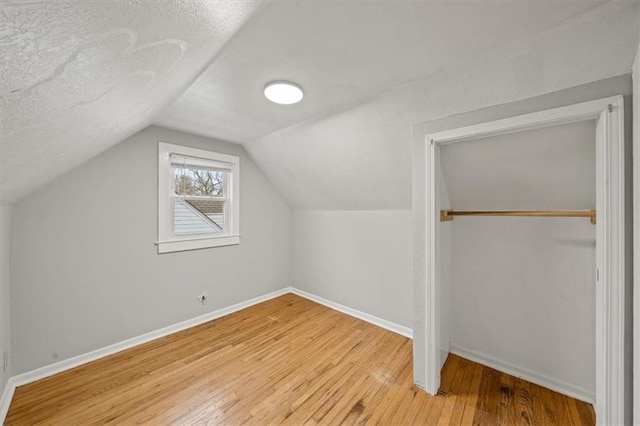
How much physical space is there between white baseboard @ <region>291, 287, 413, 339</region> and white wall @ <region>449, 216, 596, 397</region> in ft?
1.57

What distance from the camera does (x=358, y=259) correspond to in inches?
122

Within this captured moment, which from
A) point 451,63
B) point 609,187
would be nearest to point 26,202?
point 451,63

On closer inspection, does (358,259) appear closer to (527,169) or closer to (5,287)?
(527,169)

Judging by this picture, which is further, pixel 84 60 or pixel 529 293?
pixel 529 293

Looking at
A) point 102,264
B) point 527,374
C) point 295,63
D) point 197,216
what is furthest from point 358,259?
point 102,264

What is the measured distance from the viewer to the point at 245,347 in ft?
7.92

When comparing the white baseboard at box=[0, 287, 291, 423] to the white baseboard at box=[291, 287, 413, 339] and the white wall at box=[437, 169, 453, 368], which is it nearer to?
the white baseboard at box=[291, 287, 413, 339]

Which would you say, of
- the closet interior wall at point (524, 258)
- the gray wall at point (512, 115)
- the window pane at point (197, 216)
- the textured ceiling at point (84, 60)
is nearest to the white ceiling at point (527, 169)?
the closet interior wall at point (524, 258)

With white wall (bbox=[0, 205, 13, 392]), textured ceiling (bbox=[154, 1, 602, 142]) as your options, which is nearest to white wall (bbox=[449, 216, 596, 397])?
textured ceiling (bbox=[154, 1, 602, 142])

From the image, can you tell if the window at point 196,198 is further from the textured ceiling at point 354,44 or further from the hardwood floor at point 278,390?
the hardwood floor at point 278,390

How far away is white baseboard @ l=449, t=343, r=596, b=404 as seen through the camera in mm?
1764

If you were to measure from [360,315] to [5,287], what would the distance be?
9.82ft

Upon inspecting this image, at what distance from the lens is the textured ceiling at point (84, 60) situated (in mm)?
453

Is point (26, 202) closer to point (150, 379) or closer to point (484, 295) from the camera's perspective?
point (150, 379)
